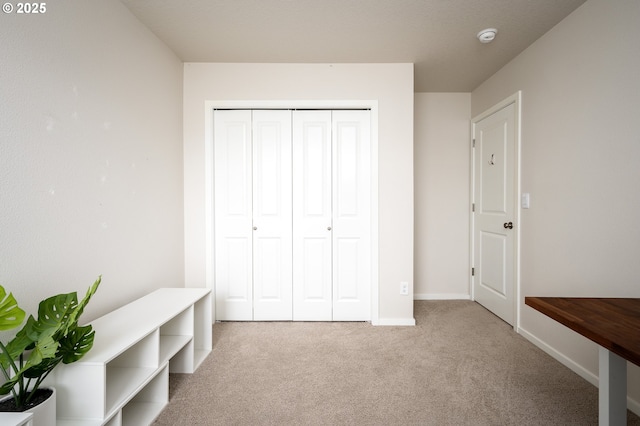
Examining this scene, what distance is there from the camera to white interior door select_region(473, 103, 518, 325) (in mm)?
2486

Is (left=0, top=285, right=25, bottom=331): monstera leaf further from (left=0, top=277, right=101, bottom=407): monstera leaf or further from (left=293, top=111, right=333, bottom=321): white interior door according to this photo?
(left=293, top=111, right=333, bottom=321): white interior door

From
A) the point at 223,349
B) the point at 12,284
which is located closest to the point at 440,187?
the point at 223,349

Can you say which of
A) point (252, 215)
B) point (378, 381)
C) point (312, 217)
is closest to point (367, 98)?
point (312, 217)

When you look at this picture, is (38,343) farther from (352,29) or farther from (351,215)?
(352,29)

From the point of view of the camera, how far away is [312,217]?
261 cm

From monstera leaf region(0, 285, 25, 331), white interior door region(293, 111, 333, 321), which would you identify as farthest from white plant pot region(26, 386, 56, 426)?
white interior door region(293, 111, 333, 321)

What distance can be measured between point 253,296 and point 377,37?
8.40ft

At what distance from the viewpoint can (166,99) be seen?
2.27 meters

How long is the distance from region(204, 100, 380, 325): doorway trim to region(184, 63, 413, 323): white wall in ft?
0.14

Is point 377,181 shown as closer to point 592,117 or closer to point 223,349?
point 592,117

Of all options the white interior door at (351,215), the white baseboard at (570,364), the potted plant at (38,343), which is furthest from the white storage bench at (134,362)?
the white baseboard at (570,364)

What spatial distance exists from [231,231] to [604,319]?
2.56 metres

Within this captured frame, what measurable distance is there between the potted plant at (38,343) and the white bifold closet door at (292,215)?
1564mm

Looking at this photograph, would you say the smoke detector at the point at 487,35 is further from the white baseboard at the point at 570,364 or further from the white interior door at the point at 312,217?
the white baseboard at the point at 570,364
